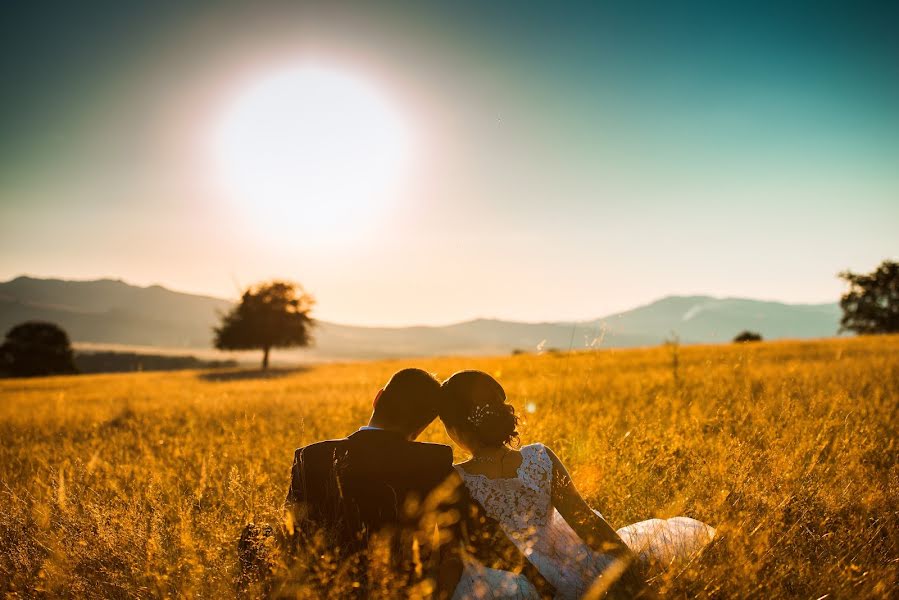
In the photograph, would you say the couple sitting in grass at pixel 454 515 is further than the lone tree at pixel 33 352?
No

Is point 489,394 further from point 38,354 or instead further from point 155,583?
point 38,354

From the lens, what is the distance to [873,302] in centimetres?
5038

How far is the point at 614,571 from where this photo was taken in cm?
275

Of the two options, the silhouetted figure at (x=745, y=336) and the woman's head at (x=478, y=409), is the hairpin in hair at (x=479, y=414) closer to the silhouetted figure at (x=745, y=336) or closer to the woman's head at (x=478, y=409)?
the woman's head at (x=478, y=409)

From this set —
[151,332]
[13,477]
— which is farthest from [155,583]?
[151,332]

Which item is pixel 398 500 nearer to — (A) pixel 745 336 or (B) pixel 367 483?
(B) pixel 367 483

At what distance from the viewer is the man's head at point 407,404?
2.92 metres

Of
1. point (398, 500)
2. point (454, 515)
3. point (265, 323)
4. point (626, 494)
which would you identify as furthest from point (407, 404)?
point (265, 323)

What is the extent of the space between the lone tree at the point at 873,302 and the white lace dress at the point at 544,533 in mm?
61949

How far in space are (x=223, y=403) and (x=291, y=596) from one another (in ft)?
34.4

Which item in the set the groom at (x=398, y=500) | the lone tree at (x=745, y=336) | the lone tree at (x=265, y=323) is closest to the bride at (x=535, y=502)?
the groom at (x=398, y=500)

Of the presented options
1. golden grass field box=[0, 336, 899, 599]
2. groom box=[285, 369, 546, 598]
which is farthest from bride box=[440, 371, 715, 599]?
golden grass field box=[0, 336, 899, 599]

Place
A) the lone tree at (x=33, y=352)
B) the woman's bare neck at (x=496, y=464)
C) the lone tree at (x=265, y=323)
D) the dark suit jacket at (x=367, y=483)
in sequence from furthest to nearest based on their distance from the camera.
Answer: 1. the lone tree at (x=33, y=352)
2. the lone tree at (x=265, y=323)
3. the woman's bare neck at (x=496, y=464)
4. the dark suit jacket at (x=367, y=483)

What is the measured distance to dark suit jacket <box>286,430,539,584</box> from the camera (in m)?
2.76
